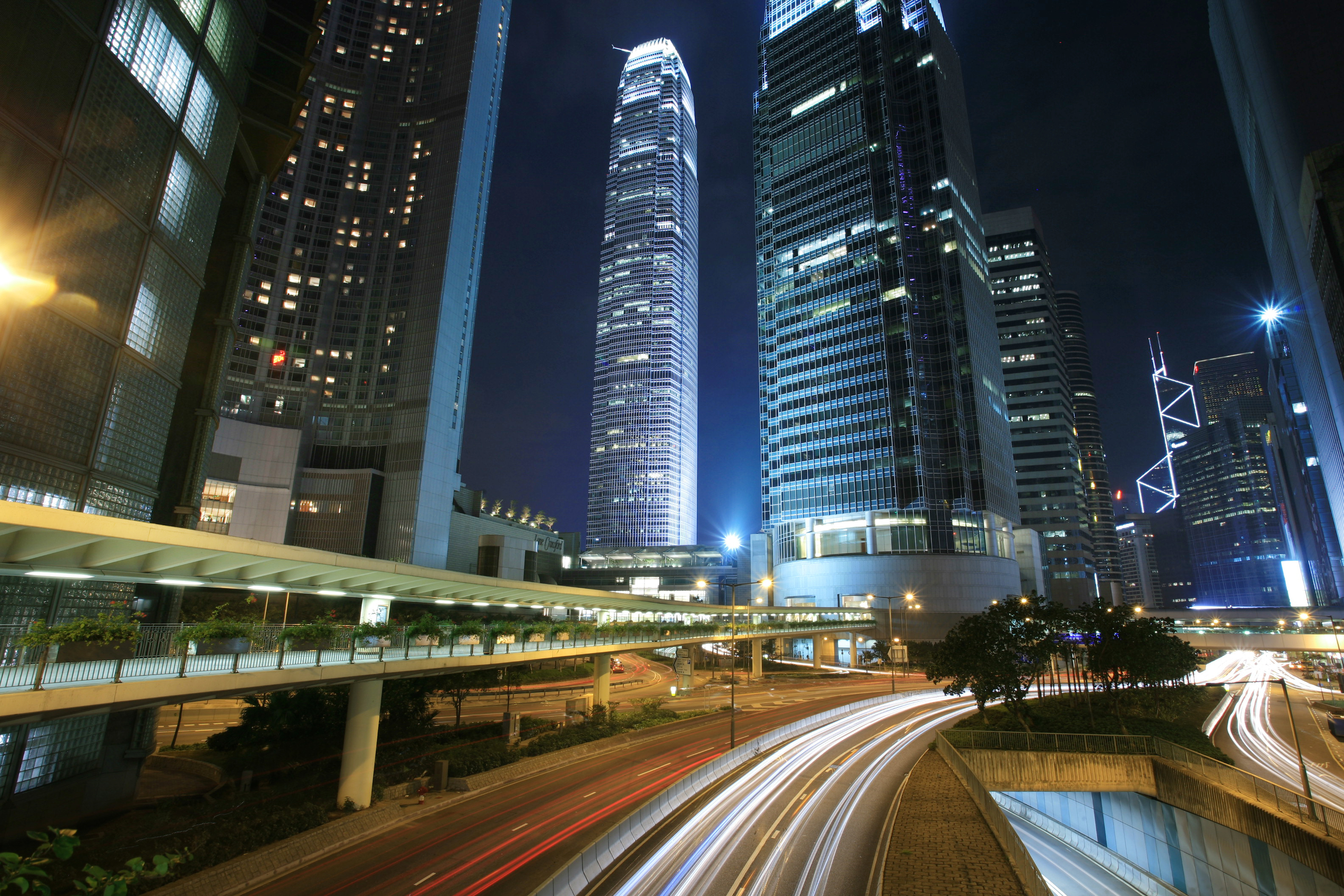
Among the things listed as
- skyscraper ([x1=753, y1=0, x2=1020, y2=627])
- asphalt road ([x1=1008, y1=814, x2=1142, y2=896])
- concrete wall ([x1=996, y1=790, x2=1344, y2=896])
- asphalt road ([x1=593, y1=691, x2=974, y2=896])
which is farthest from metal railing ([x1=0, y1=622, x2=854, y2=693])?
skyscraper ([x1=753, y1=0, x2=1020, y2=627])

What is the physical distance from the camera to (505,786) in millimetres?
29297

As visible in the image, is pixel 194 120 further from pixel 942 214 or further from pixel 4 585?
pixel 942 214

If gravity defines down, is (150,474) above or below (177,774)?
above

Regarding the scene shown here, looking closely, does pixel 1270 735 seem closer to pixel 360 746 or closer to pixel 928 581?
pixel 928 581

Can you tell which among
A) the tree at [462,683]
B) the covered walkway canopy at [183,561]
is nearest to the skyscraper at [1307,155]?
the covered walkway canopy at [183,561]

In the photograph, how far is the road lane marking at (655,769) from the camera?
30984mm

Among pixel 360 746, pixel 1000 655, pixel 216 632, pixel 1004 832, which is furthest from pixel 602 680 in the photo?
pixel 216 632

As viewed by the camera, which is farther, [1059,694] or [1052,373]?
[1052,373]

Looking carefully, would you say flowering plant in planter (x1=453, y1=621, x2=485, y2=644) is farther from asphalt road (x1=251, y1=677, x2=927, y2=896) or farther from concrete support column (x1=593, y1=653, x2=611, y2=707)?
concrete support column (x1=593, y1=653, x2=611, y2=707)

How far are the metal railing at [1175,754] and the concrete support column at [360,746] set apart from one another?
2870 cm

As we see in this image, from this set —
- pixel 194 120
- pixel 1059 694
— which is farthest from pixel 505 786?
pixel 1059 694

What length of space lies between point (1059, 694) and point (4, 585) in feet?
211

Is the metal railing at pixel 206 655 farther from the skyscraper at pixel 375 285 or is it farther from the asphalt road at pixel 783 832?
the skyscraper at pixel 375 285

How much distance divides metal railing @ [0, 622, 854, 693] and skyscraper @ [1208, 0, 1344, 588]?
230 feet
